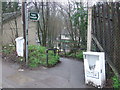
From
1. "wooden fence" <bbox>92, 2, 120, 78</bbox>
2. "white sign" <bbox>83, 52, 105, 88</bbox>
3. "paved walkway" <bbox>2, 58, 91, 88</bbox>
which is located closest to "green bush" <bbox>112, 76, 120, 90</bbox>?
"wooden fence" <bbox>92, 2, 120, 78</bbox>

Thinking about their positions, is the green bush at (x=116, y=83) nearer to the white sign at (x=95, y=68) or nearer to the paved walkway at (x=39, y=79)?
the white sign at (x=95, y=68)

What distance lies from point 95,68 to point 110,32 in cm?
133

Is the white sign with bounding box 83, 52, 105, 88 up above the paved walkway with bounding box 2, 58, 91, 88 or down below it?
above

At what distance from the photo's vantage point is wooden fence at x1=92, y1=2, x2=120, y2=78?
4590 mm

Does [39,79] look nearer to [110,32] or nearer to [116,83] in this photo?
[116,83]

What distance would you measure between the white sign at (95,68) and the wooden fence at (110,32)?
43 centimetres

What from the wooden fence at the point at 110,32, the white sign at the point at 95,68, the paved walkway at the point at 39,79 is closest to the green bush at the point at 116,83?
the wooden fence at the point at 110,32

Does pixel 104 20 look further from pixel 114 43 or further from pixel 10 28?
pixel 10 28

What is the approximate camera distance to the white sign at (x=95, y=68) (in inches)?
182

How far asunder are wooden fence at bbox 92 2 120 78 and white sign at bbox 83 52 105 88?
1.41 ft

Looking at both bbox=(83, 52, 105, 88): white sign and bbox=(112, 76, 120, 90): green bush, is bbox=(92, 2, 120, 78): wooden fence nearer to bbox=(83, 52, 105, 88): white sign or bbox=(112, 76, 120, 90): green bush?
bbox=(112, 76, 120, 90): green bush

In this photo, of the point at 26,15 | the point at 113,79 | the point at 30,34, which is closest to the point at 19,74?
the point at 26,15

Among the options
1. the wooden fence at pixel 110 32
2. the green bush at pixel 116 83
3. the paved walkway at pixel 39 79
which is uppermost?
the wooden fence at pixel 110 32

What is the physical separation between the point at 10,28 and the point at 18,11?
8.29 feet
